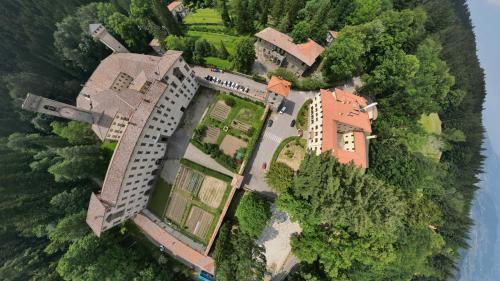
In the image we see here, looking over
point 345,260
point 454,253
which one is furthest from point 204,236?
point 454,253

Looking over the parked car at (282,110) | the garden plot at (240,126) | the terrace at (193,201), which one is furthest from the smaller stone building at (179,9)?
the terrace at (193,201)

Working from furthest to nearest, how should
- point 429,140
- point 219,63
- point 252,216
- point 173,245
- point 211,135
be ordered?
point 429,140 < point 219,63 < point 211,135 < point 173,245 < point 252,216

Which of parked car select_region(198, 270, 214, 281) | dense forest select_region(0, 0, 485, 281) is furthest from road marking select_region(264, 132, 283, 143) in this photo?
parked car select_region(198, 270, 214, 281)

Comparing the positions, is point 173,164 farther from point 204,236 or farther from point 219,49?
point 219,49

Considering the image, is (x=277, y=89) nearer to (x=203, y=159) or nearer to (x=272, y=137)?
(x=272, y=137)

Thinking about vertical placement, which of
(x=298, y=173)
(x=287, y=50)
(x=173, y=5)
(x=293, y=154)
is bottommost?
(x=298, y=173)

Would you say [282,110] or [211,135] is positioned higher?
[282,110]

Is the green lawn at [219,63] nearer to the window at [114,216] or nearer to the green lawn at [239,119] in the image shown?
the green lawn at [239,119]

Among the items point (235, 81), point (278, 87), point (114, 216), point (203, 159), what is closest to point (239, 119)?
point (235, 81)
